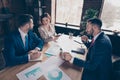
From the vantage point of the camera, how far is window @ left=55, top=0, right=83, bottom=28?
11.0 feet

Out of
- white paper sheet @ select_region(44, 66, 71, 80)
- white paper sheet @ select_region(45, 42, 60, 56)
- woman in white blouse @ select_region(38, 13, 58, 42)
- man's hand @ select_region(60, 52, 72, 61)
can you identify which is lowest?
white paper sheet @ select_region(44, 66, 71, 80)

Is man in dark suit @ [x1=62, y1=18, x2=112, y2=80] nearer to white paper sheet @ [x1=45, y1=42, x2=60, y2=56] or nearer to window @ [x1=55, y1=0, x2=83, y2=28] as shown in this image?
white paper sheet @ [x1=45, y1=42, x2=60, y2=56]

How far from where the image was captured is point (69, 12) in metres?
3.53

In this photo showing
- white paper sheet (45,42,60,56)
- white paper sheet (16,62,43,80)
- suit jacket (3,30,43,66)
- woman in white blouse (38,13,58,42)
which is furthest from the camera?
woman in white blouse (38,13,58,42)

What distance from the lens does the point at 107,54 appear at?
125 centimetres

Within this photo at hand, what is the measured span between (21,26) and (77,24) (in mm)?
2172

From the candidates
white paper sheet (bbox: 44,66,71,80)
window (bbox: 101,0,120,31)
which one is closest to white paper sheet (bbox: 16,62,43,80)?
white paper sheet (bbox: 44,66,71,80)

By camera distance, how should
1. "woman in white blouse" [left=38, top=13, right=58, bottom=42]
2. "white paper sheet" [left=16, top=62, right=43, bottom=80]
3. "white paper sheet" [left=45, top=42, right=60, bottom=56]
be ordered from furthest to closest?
"woman in white blouse" [left=38, top=13, right=58, bottom=42] < "white paper sheet" [left=45, top=42, right=60, bottom=56] < "white paper sheet" [left=16, top=62, right=43, bottom=80]

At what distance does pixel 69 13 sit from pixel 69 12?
3 cm

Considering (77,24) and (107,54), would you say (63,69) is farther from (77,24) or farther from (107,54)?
(77,24)

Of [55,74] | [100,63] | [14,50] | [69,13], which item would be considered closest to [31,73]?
[55,74]

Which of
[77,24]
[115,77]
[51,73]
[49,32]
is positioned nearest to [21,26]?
[51,73]

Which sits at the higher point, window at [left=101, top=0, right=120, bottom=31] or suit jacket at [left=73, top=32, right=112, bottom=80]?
window at [left=101, top=0, right=120, bottom=31]

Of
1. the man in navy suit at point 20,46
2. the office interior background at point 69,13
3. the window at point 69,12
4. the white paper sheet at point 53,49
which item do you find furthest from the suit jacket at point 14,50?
the window at point 69,12
